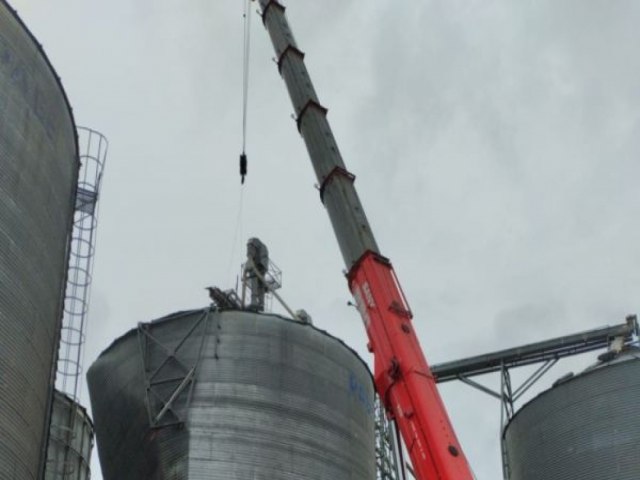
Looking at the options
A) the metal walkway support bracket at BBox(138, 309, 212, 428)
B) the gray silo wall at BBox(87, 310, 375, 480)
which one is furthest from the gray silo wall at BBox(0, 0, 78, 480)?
the gray silo wall at BBox(87, 310, 375, 480)

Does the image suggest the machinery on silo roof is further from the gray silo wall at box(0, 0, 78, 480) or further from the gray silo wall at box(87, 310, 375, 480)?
the gray silo wall at box(0, 0, 78, 480)

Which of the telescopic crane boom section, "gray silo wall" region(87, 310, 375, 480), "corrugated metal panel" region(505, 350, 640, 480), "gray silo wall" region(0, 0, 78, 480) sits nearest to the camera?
"gray silo wall" region(0, 0, 78, 480)

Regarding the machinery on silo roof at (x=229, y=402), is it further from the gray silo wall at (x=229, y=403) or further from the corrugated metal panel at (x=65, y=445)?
the corrugated metal panel at (x=65, y=445)

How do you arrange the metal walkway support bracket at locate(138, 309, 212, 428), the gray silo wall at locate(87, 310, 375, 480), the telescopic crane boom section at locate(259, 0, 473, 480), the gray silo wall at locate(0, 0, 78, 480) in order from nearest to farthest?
the gray silo wall at locate(0, 0, 78, 480) → the telescopic crane boom section at locate(259, 0, 473, 480) → the gray silo wall at locate(87, 310, 375, 480) → the metal walkway support bracket at locate(138, 309, 212, 428)

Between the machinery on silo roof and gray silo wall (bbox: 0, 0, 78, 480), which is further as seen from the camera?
the machinery on silo roof

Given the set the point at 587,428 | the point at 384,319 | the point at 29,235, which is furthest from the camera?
the point at 587,428

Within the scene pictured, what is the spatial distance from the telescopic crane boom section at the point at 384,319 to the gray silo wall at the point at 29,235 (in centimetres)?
733

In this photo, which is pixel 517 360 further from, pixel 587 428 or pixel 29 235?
pixel 29 235

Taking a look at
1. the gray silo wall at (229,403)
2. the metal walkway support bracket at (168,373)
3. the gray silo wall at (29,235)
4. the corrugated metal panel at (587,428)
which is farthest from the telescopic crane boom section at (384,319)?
the corrugated metal panel at (587,428)

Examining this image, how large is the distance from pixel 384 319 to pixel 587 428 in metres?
8.95

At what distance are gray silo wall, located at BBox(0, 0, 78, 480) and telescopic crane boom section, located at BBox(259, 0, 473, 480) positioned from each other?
7333 millimetres

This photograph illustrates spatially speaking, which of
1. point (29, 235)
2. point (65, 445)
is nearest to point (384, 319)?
point (29, 235)

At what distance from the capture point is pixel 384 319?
23.3 metres

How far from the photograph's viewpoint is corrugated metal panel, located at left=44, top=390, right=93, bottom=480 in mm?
26109
